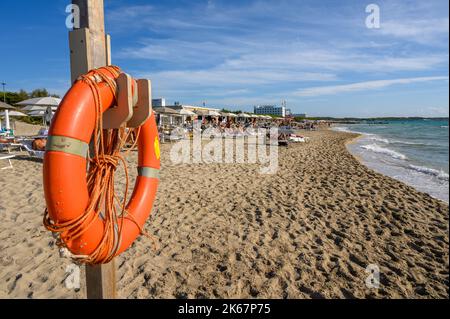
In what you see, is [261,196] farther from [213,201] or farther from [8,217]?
[8,217]

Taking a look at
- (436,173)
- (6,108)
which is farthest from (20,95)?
(436,173)

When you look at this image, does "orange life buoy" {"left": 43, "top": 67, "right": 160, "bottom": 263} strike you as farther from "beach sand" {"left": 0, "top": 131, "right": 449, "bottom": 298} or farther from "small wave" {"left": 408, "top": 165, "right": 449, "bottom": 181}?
"small wave" {"left": 408, "top": 165, "right": 449, "bottom": 181}

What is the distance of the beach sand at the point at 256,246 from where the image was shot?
2.31m

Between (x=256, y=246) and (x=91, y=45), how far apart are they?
2304 millimetres

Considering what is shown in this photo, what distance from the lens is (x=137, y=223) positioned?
170 centimetres

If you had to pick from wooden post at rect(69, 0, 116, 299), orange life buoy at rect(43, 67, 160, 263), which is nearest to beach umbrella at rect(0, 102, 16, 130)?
wooden post at rect(69, 0, 116, 299)

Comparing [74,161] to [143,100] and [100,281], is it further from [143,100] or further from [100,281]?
[100,281]

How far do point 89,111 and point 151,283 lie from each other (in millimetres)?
1554

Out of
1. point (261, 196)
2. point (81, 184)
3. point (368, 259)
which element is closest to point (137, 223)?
point (81, 184)

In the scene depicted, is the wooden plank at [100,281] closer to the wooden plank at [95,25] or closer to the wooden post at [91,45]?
the wooden post at [91,45]

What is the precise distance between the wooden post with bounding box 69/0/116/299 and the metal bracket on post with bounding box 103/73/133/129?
0.21m

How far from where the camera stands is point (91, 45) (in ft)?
4.90

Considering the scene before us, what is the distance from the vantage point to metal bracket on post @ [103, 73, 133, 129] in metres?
1.42

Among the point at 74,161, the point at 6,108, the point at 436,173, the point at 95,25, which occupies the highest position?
the point at 6,108
